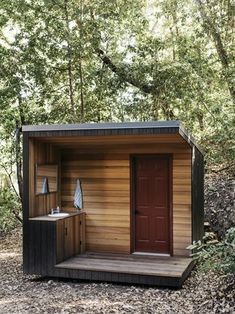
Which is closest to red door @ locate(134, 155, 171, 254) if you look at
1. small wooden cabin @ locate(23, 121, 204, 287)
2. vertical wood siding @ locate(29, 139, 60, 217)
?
small wooden cabin @ locate(23, 121, 204, 287)

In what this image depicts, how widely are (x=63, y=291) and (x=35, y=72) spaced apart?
252 inches

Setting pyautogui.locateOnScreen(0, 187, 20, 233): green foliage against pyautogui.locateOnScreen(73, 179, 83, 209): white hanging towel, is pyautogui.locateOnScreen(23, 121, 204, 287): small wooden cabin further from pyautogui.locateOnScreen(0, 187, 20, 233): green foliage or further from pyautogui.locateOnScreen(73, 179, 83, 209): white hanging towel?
pyautogui.locateOnScreen(0, 187, 20, 233): green foliage

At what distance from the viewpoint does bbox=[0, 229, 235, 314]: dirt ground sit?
497cm

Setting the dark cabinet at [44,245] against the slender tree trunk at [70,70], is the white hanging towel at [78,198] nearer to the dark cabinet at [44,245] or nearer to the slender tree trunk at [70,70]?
the dark cabinet at [44,245]

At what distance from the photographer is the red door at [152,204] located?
7445mm

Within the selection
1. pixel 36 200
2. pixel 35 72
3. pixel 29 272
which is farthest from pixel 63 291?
pixel 35 72

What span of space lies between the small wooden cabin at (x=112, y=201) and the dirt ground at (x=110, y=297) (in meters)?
0.20

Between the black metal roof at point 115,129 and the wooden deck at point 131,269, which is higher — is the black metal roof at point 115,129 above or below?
above

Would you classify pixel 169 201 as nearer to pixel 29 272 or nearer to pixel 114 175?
pixel 114 175

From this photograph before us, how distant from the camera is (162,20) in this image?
1317 centimetres

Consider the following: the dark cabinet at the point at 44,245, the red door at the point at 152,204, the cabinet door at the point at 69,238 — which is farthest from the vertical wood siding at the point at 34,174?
the red door at the point at 152,204

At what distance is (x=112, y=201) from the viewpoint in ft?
25.3

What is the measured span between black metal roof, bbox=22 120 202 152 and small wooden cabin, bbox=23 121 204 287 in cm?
2

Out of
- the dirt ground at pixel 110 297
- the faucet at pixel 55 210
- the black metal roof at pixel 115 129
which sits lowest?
the dirt ground at pixel 110 297
